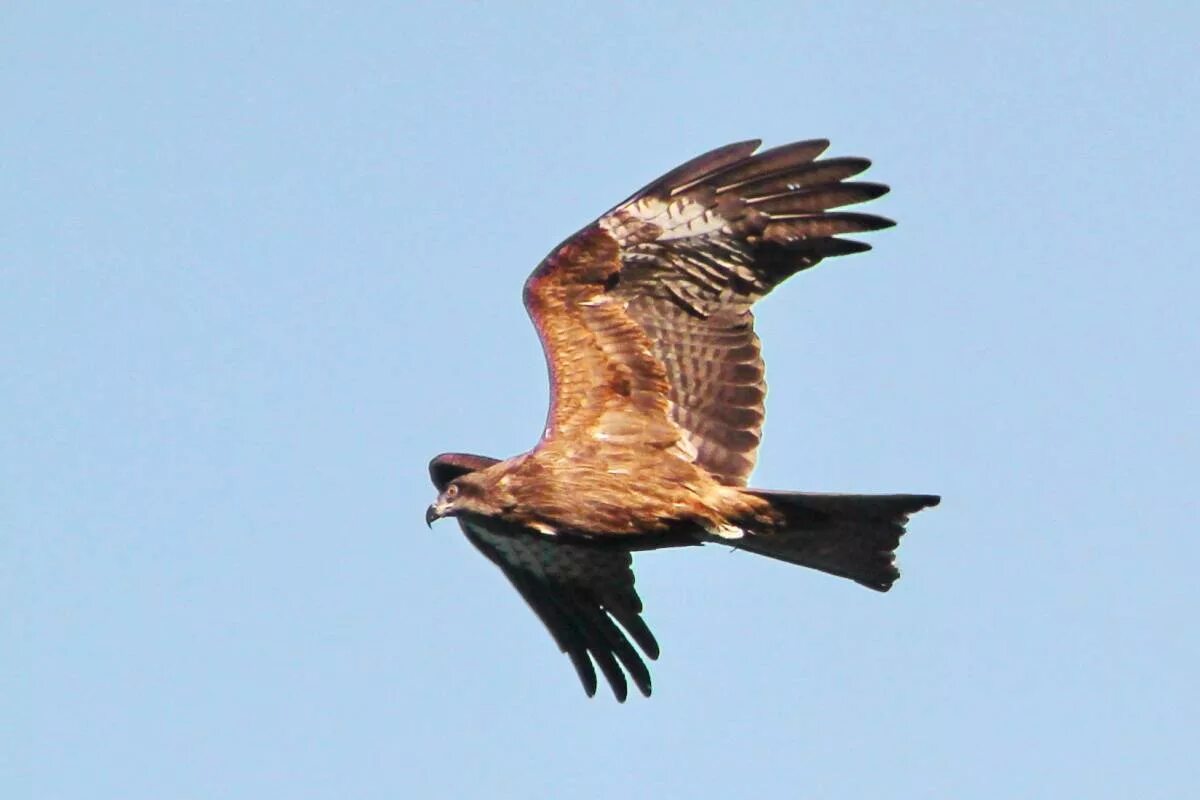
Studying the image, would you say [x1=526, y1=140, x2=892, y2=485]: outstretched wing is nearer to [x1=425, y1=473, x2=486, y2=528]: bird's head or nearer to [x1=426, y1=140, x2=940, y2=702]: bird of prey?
[x1=426, y1=140, x2=940, y2=702]: bird of prey

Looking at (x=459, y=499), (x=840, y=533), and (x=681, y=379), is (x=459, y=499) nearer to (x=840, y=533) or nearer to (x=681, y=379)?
(x=681, y=379)

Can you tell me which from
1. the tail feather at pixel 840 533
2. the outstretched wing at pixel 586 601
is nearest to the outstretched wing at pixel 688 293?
the tail feather at pixel 840 533

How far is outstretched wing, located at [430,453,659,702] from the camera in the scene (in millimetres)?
16391

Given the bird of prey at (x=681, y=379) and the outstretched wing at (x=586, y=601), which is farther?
the outstretched wing at (x=586, y=601)

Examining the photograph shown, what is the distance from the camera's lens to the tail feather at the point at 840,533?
1459cm

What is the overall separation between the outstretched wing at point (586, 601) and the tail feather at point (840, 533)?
1613mm

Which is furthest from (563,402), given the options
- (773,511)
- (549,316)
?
(773,511)

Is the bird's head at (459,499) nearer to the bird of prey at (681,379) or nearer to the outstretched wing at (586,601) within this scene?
the bird of prey at (681,379)

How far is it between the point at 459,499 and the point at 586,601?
1.95m

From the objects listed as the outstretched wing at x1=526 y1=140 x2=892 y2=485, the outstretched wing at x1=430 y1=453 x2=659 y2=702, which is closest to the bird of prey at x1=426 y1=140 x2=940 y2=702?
the outstretched wing at x1=526 y1=140 x2=892 y2=485

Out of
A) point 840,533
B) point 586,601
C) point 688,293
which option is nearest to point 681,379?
point 688,293

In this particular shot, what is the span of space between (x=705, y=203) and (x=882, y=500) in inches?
84.0

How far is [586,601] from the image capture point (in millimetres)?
16547

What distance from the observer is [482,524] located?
15047mm
